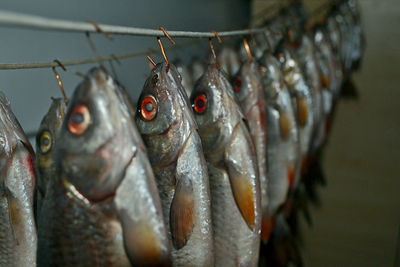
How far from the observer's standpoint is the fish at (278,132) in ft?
5.25

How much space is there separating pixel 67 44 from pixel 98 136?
1.21 metres

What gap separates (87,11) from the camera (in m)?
1.99

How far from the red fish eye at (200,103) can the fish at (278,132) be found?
45cm

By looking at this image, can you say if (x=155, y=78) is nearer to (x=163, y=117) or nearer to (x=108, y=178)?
(x=163, y=117)

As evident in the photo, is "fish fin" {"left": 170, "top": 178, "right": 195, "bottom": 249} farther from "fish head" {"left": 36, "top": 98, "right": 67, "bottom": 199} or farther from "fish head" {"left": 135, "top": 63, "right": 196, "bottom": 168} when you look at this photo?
"fish head" {"left": 36, "top": 98, "right": 67, "bottom": 199}

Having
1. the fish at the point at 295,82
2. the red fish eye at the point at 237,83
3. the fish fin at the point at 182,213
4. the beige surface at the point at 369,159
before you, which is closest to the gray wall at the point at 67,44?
the red fish eye at the point at 237,83

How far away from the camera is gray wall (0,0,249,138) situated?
1621 millimetres

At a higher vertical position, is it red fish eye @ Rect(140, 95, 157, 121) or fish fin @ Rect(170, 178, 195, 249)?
red fish eye @ Rect(140, 95, 157, 121)

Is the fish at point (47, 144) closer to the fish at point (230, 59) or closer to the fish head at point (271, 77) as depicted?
the fish head at point (271, 77)

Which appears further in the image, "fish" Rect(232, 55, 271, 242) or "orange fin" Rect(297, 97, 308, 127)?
"orange fin" Rect(297, 97, 308, 127)

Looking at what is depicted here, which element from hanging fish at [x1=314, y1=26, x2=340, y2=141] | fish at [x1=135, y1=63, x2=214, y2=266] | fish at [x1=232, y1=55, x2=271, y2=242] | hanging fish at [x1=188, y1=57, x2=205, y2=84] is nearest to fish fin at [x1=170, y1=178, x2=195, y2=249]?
fish at [x1=135, y1=63, x2=214, y2=266]

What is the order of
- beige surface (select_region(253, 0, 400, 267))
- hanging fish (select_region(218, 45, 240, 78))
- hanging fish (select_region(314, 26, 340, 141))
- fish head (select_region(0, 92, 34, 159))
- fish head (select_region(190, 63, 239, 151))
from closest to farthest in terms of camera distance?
fish head (select_region(0, 92, 34, 159)) → fish head (select_region(190, 63, 239, 151)) → hanging fish (select_region(218, 45, 240, 78)) → hanging fish (select_region(314, 26, 340, 141)) → beige surface (select_region(253, 0, 400, 267))

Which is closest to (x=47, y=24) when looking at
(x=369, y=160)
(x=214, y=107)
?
(x=214, y=107)

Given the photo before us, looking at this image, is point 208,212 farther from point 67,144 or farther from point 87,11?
point 87,11
